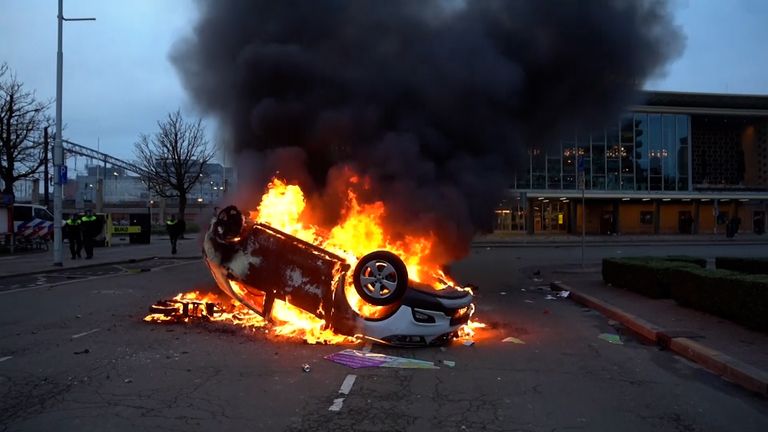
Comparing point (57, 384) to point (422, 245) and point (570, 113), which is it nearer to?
point (422, 245)

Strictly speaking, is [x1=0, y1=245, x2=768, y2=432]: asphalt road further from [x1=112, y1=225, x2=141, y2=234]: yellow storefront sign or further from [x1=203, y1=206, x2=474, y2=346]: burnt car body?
[x1=112, y1=225, x2=141, y2=234]: yellow storefront sign

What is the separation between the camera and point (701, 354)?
5926mm

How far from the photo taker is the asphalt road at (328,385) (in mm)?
4113

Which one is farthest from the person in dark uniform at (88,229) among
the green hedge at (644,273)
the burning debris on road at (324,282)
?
the green hedge at (644,273)

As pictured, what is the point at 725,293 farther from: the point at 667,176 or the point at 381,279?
the point at 667,176

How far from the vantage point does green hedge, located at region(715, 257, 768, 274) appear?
11.4 meters

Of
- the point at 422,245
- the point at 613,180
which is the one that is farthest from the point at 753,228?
the point at 422,245

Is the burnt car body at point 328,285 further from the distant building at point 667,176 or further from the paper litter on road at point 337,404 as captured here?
the distant building at point 667,176

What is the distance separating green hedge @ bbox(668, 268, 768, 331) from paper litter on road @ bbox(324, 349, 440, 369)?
14.4 feet

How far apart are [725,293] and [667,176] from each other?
3742cm

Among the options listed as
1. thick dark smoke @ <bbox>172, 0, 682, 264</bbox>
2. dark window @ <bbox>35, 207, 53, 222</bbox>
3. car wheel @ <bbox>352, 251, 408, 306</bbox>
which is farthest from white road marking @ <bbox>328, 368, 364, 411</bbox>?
dark window @ <bbox>35, 207, 53, 222</bbox>

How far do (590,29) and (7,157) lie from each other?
77.6 feet

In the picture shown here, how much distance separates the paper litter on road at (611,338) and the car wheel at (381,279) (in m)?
2.89

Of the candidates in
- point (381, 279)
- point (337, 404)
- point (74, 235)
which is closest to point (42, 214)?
point (74, 235)
